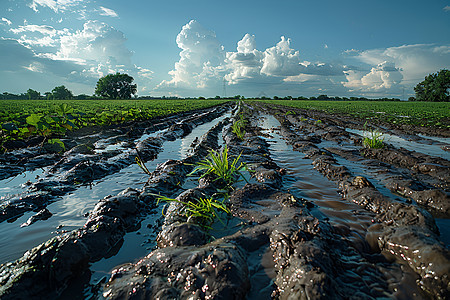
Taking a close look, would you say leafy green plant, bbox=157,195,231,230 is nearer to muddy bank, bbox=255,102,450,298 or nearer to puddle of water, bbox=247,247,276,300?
puddle of water, bbox=247,247,276,300

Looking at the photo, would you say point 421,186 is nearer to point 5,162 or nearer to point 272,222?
point 272,222

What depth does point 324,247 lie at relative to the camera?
6.63 feet

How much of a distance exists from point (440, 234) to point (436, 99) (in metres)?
85.9

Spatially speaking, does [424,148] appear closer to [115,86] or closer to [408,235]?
[408,235]

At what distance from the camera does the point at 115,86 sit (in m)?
79.9

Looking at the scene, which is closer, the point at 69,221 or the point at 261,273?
the point at 261,273

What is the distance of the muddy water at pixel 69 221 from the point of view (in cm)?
227

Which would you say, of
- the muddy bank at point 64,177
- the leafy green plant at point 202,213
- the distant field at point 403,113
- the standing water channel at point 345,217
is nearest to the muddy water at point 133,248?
the leafy green plant at point 202,213

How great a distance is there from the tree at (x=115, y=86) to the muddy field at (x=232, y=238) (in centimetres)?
8649

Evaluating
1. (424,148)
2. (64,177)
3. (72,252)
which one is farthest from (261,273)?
(424,148)

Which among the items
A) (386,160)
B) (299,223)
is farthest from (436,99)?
(299,223)

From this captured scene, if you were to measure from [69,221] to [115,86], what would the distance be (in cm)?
8998

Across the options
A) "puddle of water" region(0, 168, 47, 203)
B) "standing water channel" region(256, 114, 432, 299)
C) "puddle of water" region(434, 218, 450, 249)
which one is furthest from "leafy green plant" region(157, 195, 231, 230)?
"puddle of water" region(0, 168, 47, 203)

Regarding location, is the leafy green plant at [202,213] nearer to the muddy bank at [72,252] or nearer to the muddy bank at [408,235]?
the muddy bank at [72,252]
